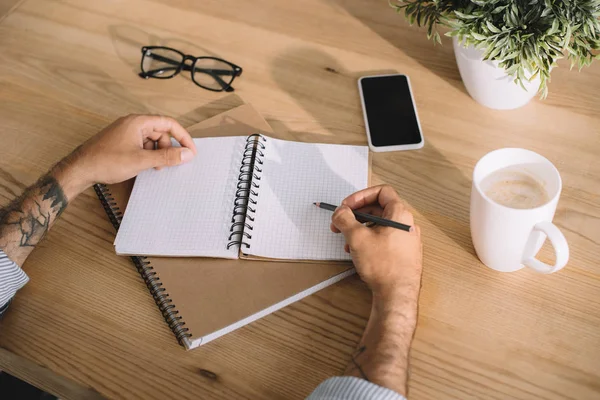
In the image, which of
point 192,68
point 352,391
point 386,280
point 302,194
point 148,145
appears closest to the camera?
point 352,391

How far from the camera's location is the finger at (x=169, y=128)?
1.03 metres

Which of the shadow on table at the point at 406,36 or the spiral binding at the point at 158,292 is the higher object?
the shadow on table at the point at 406,36

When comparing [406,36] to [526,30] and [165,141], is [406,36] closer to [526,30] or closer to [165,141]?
[526,30]

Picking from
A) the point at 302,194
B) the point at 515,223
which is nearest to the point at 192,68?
the point at 302,194

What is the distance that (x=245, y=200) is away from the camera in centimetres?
97

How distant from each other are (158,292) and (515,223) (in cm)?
57

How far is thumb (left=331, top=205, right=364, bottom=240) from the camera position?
0.85 m

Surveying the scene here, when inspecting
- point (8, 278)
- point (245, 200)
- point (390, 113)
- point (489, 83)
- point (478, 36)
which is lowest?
point (8, 278)

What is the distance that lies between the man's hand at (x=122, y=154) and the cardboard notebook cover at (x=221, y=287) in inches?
7.2

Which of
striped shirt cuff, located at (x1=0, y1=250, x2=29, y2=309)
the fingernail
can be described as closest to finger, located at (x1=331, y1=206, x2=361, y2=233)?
the fingernail

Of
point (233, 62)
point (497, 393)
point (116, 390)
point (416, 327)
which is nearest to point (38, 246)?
point (116, 390)

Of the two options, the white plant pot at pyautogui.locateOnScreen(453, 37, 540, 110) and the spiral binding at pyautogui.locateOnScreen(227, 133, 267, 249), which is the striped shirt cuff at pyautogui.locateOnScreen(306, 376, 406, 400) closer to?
the spiral binding at pyautogui.locateOnScreen(227, 133, 267, 249)

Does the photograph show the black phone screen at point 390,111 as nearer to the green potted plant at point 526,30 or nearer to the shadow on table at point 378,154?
the shadow on table at point 378,154

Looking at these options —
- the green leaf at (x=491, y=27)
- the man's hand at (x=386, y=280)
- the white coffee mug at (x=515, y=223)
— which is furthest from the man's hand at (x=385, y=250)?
the green leaf at (x=491, y=27)
